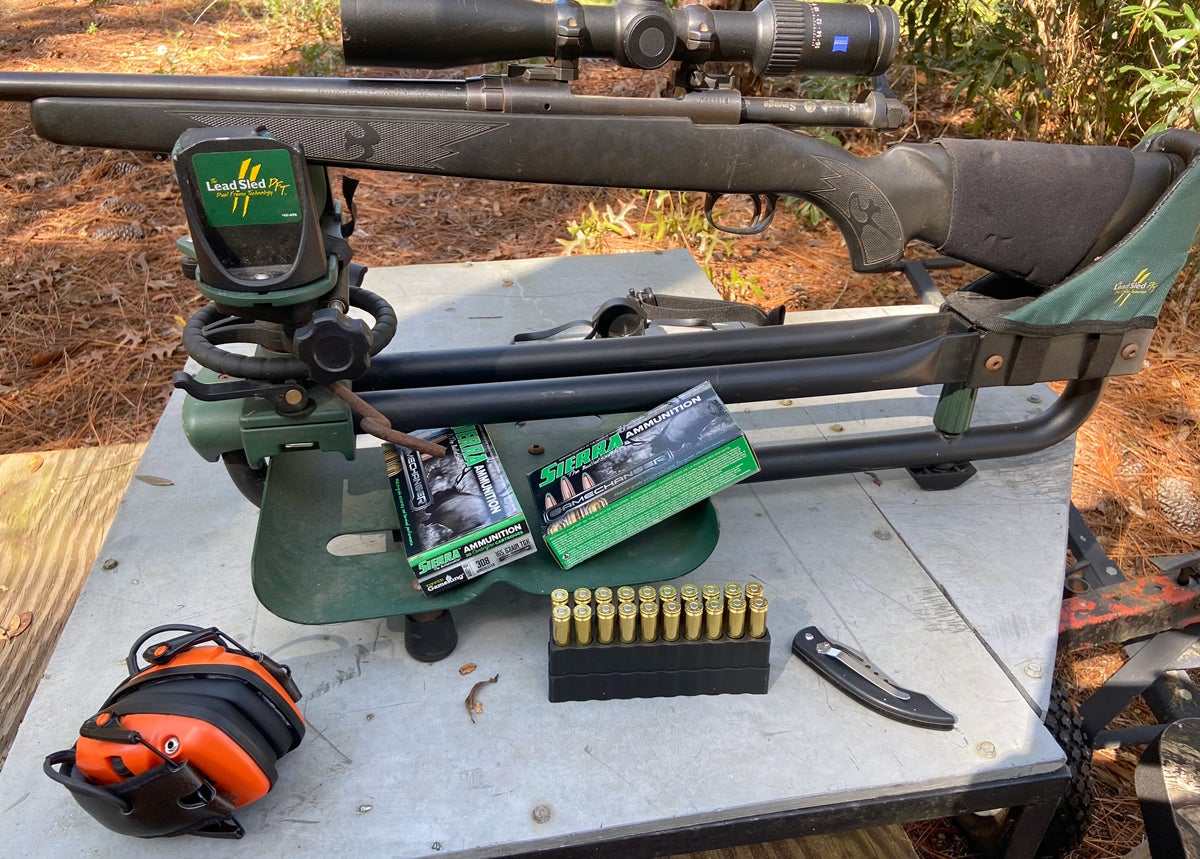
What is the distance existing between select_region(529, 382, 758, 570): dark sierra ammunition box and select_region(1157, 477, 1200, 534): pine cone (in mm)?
2193

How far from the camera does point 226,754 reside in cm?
123

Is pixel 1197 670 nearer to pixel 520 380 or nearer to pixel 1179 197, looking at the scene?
pixel 1179 197

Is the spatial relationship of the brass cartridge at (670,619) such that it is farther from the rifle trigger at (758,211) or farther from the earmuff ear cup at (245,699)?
the rifle trigger at (758,211)

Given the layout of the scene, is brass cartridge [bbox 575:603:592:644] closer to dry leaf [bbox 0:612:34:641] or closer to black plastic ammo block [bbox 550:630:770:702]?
black plastic ammo block [bbox 550:630:770:702]

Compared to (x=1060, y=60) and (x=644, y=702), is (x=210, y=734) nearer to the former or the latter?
(x=644, y=702)

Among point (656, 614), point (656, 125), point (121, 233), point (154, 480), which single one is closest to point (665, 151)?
point (656, 125)

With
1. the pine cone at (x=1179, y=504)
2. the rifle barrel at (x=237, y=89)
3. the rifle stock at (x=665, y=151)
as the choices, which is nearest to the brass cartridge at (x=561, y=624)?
the rifle stock at (x=665, y=151)

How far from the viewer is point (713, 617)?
1.47 metres

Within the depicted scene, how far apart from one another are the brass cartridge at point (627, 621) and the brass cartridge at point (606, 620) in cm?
1

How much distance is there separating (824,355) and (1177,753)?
102 centimetres

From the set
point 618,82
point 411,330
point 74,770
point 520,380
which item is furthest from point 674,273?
point 618,82

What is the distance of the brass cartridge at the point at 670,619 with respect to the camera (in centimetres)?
146

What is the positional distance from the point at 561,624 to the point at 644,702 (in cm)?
22

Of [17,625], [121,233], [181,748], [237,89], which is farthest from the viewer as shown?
[121,233]
